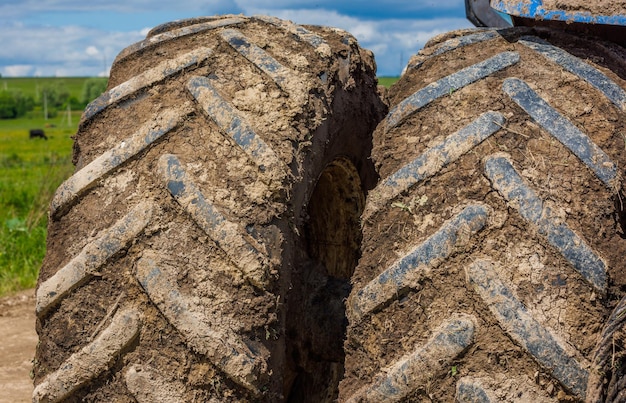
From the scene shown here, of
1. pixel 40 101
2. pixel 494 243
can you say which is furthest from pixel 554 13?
pixel 40 101

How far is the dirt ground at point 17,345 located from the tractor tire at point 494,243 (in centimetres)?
232

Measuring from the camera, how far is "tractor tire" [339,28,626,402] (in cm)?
155

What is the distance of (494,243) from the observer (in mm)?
1601

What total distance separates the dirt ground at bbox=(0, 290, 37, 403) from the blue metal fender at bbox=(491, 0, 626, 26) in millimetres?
2631

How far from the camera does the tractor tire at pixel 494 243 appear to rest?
1.55 meters

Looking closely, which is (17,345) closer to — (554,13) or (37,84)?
(554,13)

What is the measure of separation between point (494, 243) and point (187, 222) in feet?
2.12

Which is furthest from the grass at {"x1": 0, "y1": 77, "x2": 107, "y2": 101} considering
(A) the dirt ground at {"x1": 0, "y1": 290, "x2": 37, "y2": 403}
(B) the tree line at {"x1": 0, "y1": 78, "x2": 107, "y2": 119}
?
(A) the dirt ground at {"x1": 0, "y1": 290, "x2": 37, "y2": 403}

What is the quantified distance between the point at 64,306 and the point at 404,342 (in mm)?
753

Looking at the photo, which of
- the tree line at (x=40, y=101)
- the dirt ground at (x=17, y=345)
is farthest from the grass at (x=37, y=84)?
the dirt ground at (x=17, y=345)

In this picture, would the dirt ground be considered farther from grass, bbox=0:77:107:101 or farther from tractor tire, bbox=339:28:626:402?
grass, bbox=0:77:107:101

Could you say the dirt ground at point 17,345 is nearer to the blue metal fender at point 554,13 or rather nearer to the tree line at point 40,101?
the blue metal fender at point 554,13

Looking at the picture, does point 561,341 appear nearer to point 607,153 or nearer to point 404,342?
point 404,342

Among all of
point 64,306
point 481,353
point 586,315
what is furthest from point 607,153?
point 64,306
